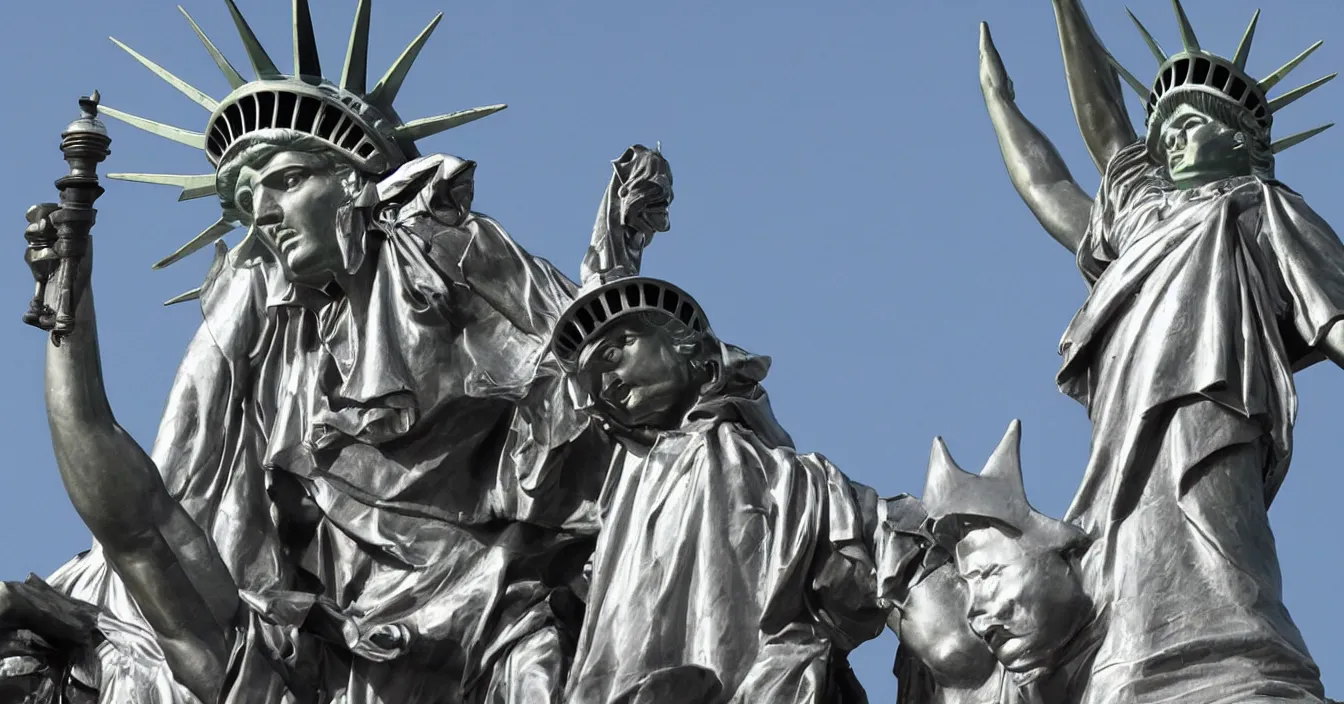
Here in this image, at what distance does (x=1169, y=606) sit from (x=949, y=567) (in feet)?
3.04

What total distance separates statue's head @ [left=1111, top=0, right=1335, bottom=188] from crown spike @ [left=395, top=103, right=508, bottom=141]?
2609mm

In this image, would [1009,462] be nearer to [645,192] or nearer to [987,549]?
[987,549]

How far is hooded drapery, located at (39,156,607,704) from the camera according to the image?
14250mm

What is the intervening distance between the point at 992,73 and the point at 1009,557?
8.50 feet

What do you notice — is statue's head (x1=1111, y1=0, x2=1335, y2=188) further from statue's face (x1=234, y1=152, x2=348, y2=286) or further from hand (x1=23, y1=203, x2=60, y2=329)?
hand (x1=23, y1=203, x2=60, y2=329)

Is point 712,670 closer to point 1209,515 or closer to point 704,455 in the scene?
point 704,455

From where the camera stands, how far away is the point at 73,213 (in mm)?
13695

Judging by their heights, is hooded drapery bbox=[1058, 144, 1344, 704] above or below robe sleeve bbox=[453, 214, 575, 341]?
below

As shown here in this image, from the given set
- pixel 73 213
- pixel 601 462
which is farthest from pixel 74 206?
pixel 601 462

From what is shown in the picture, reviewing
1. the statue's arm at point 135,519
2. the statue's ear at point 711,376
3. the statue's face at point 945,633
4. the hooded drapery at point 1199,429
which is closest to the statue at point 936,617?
the statue's face at point 945,633

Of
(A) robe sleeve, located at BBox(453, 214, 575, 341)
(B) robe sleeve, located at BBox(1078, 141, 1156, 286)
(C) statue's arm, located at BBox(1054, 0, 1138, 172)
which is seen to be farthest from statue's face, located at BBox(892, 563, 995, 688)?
(A) robe sleeve, located at BBox(453, 214, 575, 341)

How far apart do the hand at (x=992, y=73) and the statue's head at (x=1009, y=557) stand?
6.76 ft

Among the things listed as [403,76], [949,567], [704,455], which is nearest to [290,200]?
[403,76]

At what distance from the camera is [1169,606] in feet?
41.1
